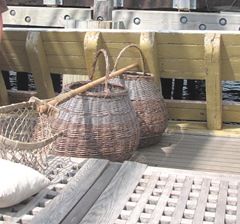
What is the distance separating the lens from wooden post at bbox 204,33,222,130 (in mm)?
5391

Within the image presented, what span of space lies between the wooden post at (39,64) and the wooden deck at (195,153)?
58.9 inches

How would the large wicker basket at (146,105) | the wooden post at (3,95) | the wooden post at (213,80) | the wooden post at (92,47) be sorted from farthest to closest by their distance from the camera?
1. the wooden post at (3,95)
2. the wooden post at (92,47)
3. the wooden post at (213,80)
4. the large wicker basket at (146,105)

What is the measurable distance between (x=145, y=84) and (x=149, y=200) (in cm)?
232

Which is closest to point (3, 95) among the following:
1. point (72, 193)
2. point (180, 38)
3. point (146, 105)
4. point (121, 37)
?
point (121, 37)

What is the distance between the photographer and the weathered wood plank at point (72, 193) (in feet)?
8.43

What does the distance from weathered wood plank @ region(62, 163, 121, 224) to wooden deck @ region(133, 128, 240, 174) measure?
146cm

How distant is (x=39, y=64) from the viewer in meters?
5.95

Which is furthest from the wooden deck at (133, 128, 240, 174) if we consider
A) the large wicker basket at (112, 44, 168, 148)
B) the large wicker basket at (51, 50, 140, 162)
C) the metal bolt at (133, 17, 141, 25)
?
the metal bolt at (133, 17, 141, 25)

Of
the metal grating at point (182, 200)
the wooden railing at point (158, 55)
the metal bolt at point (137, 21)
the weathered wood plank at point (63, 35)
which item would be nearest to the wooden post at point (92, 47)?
the wooden railing at point (158, 55)

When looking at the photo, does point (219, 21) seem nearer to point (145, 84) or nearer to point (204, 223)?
point (145, 84)

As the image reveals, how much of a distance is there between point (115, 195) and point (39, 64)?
3318 mm

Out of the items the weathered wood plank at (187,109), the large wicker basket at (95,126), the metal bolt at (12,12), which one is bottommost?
the weathered wood plank at (187,109)

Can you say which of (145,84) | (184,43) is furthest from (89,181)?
(184,43)

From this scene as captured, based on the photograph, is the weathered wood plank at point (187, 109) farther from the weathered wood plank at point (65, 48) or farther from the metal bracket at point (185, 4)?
the metal bracket at point (185, 4)
